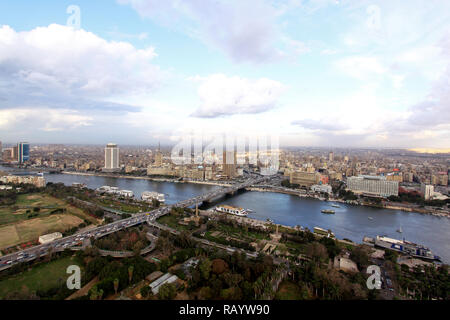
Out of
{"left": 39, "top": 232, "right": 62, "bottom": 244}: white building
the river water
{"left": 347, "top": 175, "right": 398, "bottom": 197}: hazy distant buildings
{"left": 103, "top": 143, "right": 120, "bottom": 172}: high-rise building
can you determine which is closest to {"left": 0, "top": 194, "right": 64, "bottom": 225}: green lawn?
{"left": 39, "top": 232, "right": 62, "bottom": 244}: white building

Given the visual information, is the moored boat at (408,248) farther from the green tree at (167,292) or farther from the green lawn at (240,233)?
the green tree at (167,292)

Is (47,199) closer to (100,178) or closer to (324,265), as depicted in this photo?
(100,178)

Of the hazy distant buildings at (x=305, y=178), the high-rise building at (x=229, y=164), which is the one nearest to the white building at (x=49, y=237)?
the hazy distant buildings at (x=305, y=178)

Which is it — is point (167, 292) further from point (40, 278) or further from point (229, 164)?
point (229, 164)

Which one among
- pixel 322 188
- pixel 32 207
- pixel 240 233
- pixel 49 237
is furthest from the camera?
pixel 322 188

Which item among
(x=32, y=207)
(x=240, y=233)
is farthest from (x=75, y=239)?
(x=32, y=207)

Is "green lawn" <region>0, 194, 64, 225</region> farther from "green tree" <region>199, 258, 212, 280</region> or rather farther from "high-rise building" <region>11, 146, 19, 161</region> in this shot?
"high-rise building" <region>11, 146, 19, 161</region>
